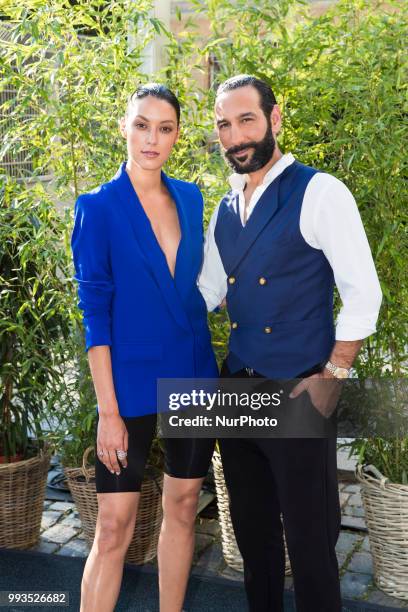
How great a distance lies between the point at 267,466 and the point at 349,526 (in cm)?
139

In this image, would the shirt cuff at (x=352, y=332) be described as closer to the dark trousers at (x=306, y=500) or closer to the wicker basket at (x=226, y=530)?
the dark trousers at (x=306, y=500)

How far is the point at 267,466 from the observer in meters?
2.22

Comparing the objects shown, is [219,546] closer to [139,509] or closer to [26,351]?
[139,509]

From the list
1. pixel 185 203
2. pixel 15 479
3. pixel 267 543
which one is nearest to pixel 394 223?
pixel 185 203

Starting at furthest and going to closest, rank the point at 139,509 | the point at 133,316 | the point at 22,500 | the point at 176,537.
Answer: the point at 22,500, the point at 139,509, the point at 176,537, the point at 133,316

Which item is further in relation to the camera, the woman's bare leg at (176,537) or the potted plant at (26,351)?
the potted plant at (26,351)

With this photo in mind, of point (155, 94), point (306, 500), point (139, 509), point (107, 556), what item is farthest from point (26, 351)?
point (306, 500)

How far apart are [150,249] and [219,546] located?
5.33 ft

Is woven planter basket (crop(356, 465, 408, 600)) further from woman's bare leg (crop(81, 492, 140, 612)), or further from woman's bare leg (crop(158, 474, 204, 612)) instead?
woman's bare leg (crop(81, 492, 140, 612))

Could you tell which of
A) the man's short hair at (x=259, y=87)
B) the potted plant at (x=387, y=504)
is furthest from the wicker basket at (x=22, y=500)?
the man's short hair at (x=259, y=87)

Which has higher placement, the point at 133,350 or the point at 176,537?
the point at 133,350

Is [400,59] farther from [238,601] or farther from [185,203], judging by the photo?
[238,601]

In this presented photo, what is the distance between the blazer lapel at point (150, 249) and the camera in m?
2.15

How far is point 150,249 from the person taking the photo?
2156 millimetres
